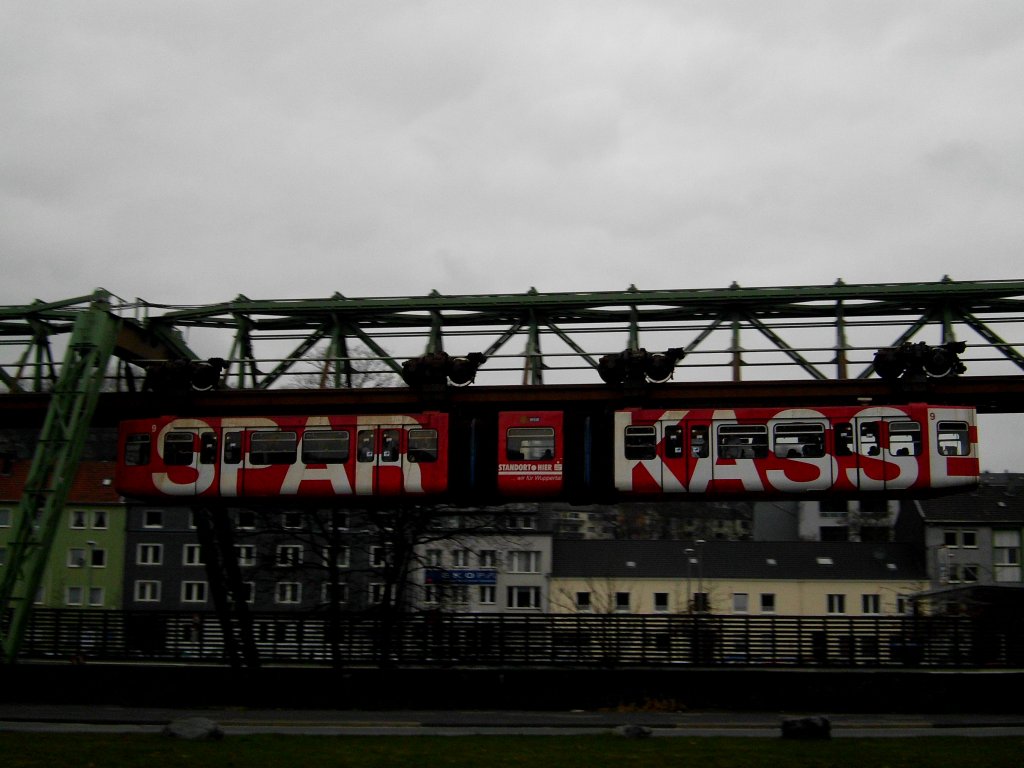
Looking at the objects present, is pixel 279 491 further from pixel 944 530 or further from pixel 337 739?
pixel 944 530

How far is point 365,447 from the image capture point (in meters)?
26.1

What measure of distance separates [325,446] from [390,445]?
163 cm

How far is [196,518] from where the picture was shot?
2841 centimetres

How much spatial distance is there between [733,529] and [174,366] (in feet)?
412

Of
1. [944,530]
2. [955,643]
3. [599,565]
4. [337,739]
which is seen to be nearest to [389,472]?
[337,739]

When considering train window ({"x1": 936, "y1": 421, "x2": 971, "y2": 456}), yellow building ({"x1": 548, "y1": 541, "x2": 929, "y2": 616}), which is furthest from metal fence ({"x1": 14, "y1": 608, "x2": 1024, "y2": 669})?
yellow building ({"x1": 548, "y1": 541, "x2": 929, "y2": 616})

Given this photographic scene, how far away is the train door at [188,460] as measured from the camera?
26.8 meters

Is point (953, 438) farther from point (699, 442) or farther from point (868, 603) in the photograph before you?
point (868, 603)

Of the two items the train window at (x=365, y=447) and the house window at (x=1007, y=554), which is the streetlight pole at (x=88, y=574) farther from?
the house window at (x=1007, y=554)

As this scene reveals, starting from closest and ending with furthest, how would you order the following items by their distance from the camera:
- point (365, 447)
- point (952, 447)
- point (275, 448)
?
point (952, 447)
point (365, 447)
point (275, 448)

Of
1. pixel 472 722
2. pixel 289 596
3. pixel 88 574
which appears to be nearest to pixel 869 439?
pixel 472 722

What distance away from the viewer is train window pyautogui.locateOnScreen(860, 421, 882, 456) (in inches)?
969

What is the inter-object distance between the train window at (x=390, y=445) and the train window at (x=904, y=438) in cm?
1115

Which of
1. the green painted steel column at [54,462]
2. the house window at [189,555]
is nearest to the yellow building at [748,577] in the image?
the house window at [189,555]
